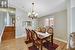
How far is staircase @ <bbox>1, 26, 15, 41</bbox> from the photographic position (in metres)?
8.13

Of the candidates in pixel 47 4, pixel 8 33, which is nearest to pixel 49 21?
pixel 47 4

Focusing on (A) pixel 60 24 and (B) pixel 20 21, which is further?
(B) pixel 20 21

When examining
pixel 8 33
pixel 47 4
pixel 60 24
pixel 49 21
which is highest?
pixel 47 4

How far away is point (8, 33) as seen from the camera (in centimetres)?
834

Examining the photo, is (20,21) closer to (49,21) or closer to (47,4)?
(49,21)

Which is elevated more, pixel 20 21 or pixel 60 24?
pixel 20 21

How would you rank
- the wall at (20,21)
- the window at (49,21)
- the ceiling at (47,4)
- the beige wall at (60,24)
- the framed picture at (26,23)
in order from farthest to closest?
the framed picture at (26,23) < the wall at (20,21) < the window at (49,21) < the beige wall at (60,24) < the ceiling at (47,4)

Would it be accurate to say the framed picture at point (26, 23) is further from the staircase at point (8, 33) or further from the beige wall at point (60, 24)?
the beige wall at point (60, 24)

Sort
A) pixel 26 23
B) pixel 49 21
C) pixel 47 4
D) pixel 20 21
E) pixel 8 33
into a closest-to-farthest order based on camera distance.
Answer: pixel 47 4, pixel 8 33, pixel 49 21, pixel 20 21, pixel 26 23

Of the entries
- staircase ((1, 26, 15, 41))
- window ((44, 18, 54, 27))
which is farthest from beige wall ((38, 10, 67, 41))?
staircase ((1, 26, 15, 41))

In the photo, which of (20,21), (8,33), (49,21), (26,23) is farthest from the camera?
(26,23)

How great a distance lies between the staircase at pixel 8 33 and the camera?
8130 mm

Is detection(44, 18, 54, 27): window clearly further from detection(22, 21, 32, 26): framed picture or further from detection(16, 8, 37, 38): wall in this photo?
detection(16, 8, 37, 38): wall

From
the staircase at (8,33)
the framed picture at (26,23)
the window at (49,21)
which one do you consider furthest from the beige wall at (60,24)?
the staircase at (8,33)
